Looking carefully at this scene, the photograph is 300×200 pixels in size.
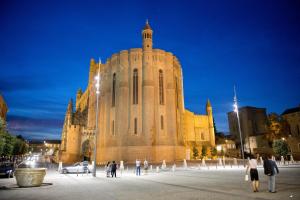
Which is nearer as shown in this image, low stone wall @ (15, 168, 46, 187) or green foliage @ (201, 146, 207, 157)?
low stone wall @ (15, 168, 46, 187)

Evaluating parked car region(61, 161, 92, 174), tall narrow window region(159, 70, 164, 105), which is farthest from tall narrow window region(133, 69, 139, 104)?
parked car region(61, 161, 92, 174)

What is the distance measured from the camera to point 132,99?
155 feet

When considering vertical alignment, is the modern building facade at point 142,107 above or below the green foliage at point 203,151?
above

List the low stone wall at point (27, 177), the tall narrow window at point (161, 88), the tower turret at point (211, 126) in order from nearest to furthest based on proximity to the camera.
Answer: the low stone wall at point (27, 177) < the tall narrow window at point (161, 88) < the tower turret at point (211, 126)

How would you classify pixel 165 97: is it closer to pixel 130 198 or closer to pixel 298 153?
pixel 298 153

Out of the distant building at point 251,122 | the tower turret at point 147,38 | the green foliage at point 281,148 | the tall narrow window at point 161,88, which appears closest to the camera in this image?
the green foliage at point 281,148

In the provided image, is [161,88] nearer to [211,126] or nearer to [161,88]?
[161,88]

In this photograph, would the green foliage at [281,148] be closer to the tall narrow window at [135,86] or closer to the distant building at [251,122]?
the tall narrow window at [135,86]

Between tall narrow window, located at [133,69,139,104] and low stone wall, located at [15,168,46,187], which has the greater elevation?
tall narrow window, located at [133,69,139,104]

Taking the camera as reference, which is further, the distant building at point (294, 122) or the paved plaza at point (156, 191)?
the distant building at point (294, 122)

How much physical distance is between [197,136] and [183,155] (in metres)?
15.5

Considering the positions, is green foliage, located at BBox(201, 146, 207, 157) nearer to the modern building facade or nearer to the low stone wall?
the modern building facade

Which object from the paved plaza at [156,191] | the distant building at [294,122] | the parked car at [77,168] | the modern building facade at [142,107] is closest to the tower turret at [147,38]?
the modern building facade at [142,107]

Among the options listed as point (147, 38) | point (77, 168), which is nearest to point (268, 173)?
point (77, 168)
